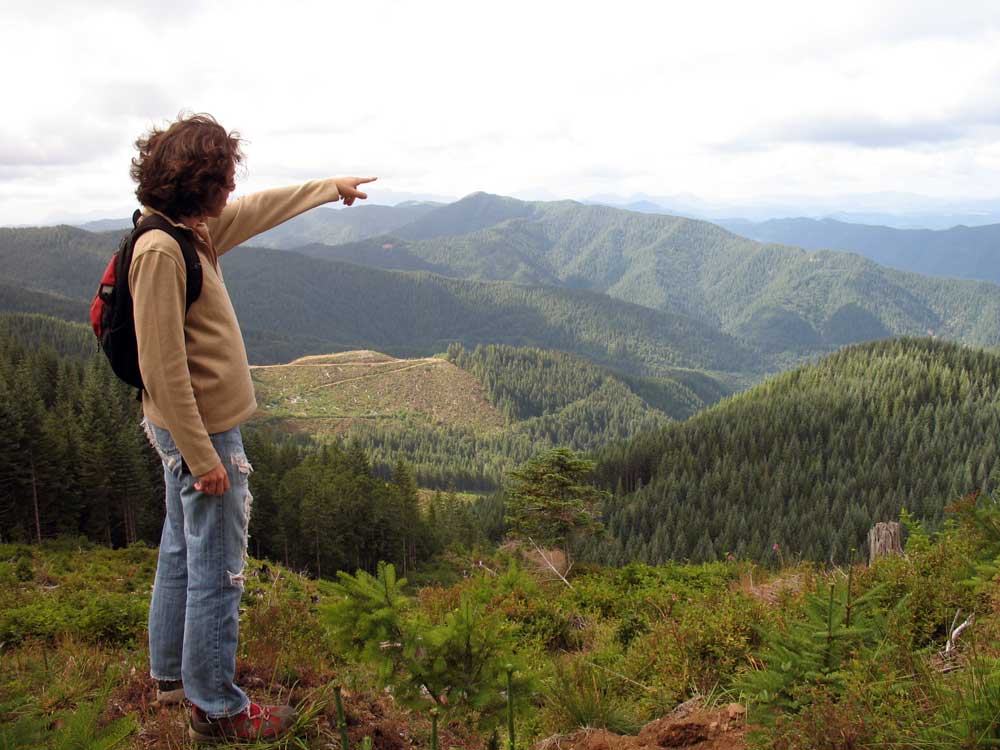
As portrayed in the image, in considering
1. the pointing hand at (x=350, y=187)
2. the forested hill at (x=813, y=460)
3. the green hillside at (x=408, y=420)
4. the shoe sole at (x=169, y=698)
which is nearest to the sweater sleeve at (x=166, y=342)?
the pointing hand at (x=350, y=187)

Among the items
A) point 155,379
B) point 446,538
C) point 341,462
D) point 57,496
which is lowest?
point 446,538

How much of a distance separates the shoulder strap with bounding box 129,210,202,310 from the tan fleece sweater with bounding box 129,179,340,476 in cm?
4

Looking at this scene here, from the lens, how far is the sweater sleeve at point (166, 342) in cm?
342

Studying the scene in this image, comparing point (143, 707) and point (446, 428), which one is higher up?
point (143, 707)

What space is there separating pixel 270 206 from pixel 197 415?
5.95 ft

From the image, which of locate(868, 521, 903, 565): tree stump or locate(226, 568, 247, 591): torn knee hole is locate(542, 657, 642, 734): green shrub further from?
locate(868, 521, 903, 565): tree stump

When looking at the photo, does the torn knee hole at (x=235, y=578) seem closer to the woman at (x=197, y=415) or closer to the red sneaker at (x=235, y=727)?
the woman at (x=197, y=415)

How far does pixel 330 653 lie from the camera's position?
6254 mm

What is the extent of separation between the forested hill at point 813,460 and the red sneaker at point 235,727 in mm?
56545

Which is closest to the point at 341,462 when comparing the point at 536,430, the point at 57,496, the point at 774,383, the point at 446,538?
the point at 446,538

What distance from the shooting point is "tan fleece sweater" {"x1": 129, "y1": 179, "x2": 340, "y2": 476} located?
11.2 feet

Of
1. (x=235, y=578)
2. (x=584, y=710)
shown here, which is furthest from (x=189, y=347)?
(x=584, y=710)

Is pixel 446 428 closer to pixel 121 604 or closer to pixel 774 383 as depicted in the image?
pixel 774 383

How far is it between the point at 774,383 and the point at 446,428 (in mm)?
89312
